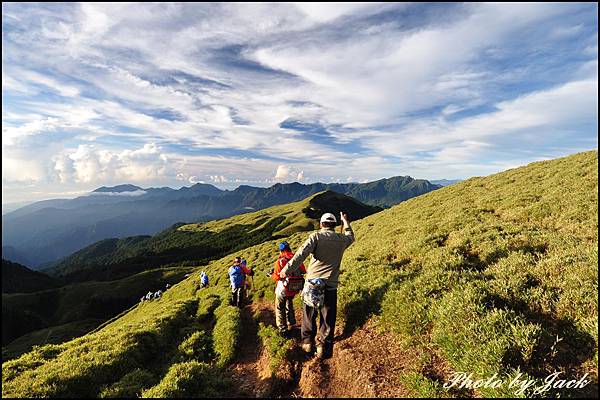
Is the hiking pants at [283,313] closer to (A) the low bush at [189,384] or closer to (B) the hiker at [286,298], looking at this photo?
(B) the hiker at [286,298]

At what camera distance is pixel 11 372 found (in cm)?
1097

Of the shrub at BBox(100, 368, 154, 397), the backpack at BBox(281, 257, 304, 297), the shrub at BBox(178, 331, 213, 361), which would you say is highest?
the backpack at BBox(281, 257, 304, 297)

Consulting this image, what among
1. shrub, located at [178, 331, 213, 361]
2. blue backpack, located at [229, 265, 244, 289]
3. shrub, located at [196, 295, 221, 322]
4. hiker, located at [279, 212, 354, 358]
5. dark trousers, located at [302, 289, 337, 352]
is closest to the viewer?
dark trousers, located at [302, 289, 337, 352]

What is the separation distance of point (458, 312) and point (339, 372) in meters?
3.76

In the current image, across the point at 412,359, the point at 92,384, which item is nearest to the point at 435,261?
the point at 412,359

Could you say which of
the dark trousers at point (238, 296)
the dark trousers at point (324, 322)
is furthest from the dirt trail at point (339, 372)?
the dark trousers at point (238, 296)

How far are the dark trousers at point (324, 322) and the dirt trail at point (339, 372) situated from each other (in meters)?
0.50

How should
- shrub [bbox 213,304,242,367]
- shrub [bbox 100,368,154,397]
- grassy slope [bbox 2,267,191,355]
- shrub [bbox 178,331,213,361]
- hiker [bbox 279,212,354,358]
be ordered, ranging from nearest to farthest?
shrub [bbox 100,368,154,397] → hiker [bbox 279,212,354,358] → shrub [bbox 213,304,242,367] → shrub [bbox 178,331,213,361] → grassy slope [bbox 2,267,191,355]

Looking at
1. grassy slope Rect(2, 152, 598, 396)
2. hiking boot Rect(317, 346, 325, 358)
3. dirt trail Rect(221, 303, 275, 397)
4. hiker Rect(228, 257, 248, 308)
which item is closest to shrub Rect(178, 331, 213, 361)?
Result: grassy slope Rect(2, 152, 598, 396)

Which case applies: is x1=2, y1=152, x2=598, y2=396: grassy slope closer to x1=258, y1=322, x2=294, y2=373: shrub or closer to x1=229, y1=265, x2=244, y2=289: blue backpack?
x1=258, y1=322, x2=294, y2=373: shrub

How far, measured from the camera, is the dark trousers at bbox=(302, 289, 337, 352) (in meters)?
9.62

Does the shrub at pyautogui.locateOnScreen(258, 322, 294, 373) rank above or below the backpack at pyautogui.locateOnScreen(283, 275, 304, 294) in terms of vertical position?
below

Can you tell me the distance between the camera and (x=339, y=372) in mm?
8555

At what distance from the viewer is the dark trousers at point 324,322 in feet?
31.6
